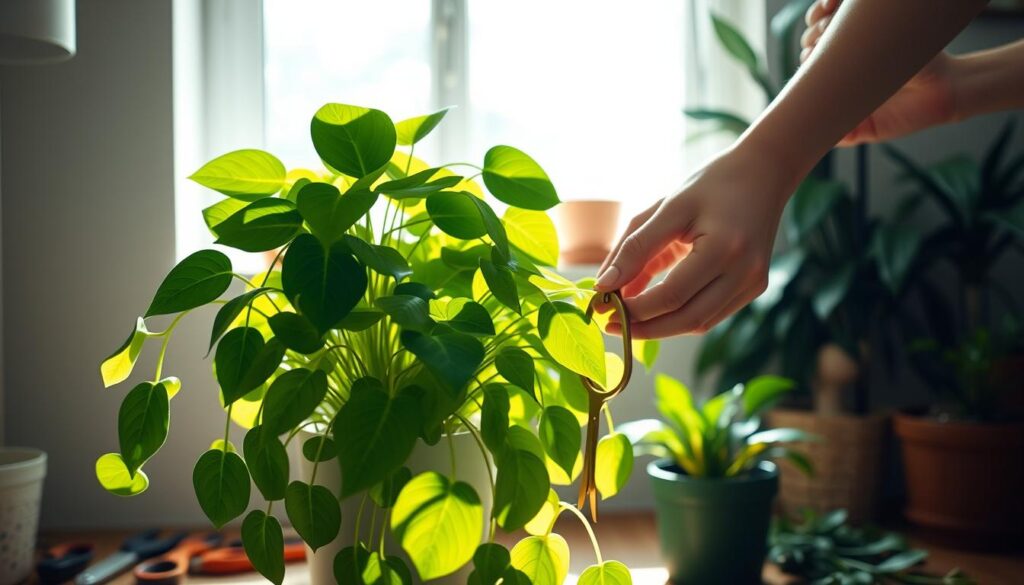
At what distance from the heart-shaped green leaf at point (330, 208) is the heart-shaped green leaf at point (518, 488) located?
188 millimetres

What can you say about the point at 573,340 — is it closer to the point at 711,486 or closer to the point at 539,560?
the point at 539,560

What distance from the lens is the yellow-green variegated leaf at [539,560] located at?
54 centimetres

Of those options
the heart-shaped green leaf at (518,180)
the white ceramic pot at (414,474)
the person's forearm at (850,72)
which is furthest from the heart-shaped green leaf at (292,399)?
the person's forearm at (850,72)

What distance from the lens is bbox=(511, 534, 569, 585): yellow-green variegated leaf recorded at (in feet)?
1.78

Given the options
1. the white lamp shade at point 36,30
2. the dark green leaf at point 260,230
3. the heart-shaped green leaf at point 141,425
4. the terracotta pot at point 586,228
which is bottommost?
the heart-shaped green leaf at point 141,425

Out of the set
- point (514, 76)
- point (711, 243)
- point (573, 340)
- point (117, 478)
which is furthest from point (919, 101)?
point (514, 76)

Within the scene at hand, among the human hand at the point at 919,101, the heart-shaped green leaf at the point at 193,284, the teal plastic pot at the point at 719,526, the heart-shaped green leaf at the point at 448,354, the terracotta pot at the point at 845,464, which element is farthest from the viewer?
the terracotta pot at the point at 845,464

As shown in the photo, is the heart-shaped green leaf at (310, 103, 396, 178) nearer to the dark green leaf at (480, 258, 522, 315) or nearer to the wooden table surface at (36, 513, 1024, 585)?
the dark green leaf at (480, 258, 522, 315)

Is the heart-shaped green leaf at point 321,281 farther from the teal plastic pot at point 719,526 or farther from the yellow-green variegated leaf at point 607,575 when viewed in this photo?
the teal plastic pot at point 719,526

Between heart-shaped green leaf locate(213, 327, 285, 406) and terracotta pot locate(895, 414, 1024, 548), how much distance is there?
109cm

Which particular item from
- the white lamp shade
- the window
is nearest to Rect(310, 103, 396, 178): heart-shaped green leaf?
the white lamp shade

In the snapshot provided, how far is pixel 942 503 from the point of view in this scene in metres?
1.21

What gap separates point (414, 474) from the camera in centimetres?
60

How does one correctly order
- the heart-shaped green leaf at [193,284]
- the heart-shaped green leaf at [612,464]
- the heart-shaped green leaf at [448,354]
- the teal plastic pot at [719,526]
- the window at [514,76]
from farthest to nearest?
1. the window at [514,76]
2. the teal plastic pot at [719,526]
3. the heart-shaped green leaf at [612,464]
4. the heart-shaped green leaf at [193,284]
5. the heart-shaped green leaf at [448,354]
